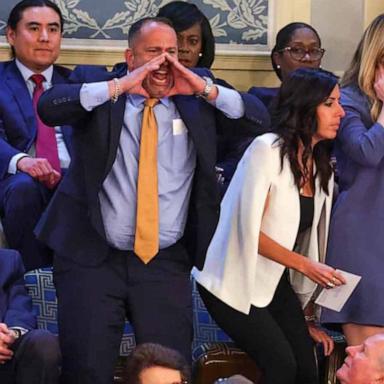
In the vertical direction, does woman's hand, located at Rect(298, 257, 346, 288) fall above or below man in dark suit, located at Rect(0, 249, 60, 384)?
above

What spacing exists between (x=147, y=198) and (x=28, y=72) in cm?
116

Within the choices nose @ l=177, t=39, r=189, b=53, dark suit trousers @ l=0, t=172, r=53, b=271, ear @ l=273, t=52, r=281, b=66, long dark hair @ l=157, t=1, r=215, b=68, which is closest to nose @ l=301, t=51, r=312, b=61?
ear @ l=273, t=52, r=281, b=66

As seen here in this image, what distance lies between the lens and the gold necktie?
3311mm

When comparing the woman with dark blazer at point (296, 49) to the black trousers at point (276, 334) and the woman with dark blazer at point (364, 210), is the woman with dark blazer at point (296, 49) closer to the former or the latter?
the woman with dark blazer at point (364, 210)

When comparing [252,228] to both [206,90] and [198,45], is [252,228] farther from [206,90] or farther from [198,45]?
[198,45]

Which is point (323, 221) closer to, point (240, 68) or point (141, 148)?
point (141, 148)

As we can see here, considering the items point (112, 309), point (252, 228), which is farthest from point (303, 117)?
point (112, 309)

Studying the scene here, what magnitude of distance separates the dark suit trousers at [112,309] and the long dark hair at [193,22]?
1.29m

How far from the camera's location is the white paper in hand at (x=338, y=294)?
347 cm

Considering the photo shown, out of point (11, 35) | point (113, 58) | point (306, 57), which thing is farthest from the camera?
point (113, 58)

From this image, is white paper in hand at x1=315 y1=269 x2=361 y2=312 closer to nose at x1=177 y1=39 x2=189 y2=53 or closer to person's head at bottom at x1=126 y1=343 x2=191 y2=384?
person's head at bottom at x1=126 y1=343 x2=191 y2=384

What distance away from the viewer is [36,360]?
10.5 feet

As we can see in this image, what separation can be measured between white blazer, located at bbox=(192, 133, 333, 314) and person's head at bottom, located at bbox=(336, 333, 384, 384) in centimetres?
43

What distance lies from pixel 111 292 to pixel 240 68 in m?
1.89
